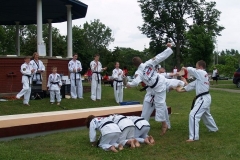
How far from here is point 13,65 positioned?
640 inches

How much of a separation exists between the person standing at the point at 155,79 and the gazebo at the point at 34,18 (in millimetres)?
9002

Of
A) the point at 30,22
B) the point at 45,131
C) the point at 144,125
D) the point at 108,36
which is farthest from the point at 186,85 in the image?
the point at 108,36

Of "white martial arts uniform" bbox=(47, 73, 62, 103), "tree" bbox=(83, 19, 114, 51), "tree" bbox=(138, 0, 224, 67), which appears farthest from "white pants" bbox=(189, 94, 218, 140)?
"tree" bbox=(83, 19, 114, 51)

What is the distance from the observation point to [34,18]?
26656mm

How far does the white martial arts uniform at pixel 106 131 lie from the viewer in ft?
23.5

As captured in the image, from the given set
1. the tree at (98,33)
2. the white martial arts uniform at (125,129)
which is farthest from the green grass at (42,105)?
the tree at (98,33)

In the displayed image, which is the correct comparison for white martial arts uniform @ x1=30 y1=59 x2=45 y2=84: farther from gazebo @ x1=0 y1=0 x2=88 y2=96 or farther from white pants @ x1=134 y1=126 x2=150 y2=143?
white pants @ x1=134 y1=126 x2=150 y2=143

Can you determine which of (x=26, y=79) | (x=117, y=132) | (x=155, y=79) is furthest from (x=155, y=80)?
(x=26, y=79)

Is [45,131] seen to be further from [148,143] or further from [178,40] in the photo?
[178,40]

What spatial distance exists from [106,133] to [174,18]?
46.3 m

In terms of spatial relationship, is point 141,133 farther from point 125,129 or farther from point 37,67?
point 37,67

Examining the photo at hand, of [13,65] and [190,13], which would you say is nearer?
[13,65]

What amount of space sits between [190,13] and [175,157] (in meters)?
48.3

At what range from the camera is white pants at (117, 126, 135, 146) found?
747cm
